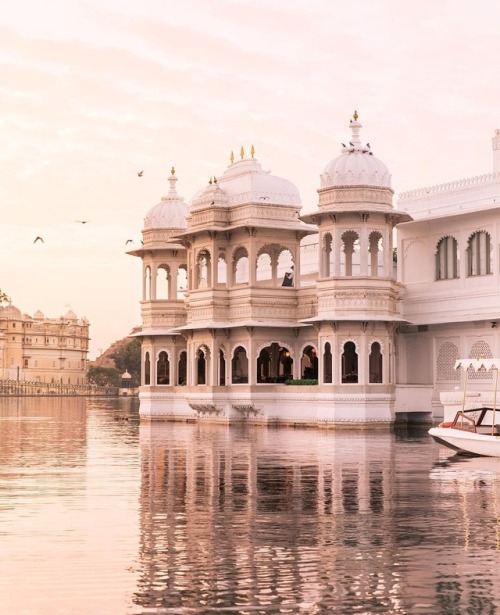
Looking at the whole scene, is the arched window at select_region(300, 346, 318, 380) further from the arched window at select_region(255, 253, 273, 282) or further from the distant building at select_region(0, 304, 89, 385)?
the distant building at select_region(0, 304, 89, 385)

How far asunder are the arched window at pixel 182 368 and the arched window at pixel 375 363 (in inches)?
443

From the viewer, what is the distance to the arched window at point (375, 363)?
125 feet

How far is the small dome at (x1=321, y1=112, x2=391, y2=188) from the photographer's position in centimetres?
3762

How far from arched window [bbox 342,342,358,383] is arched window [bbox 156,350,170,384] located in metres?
11.5

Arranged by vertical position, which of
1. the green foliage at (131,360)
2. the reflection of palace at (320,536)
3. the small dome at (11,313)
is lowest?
the reflection of palace at (320,536)

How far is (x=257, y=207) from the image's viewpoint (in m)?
40.7

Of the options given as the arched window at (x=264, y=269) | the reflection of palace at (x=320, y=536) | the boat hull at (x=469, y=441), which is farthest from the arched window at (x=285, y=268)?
the reflection of palace at (x=320, y=536)

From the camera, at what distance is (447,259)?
40.0 metres

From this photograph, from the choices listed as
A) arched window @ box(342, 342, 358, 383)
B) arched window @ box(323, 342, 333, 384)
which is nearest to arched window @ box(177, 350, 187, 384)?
arched window @ box(323, 342, 333, 384)

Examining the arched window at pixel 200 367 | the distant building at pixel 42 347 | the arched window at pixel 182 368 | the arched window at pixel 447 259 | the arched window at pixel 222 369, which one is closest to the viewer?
the arched window at pixel 447 259

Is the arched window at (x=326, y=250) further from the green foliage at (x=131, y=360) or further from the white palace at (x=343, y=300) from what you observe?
the green foliage at (x=131, y=360)

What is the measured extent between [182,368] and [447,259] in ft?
42.3

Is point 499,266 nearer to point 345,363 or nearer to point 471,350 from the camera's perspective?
point 471,350

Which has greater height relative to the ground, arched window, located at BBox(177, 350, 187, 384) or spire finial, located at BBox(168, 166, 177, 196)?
spire finial, located at BBox(168, 166, 177, 196)
